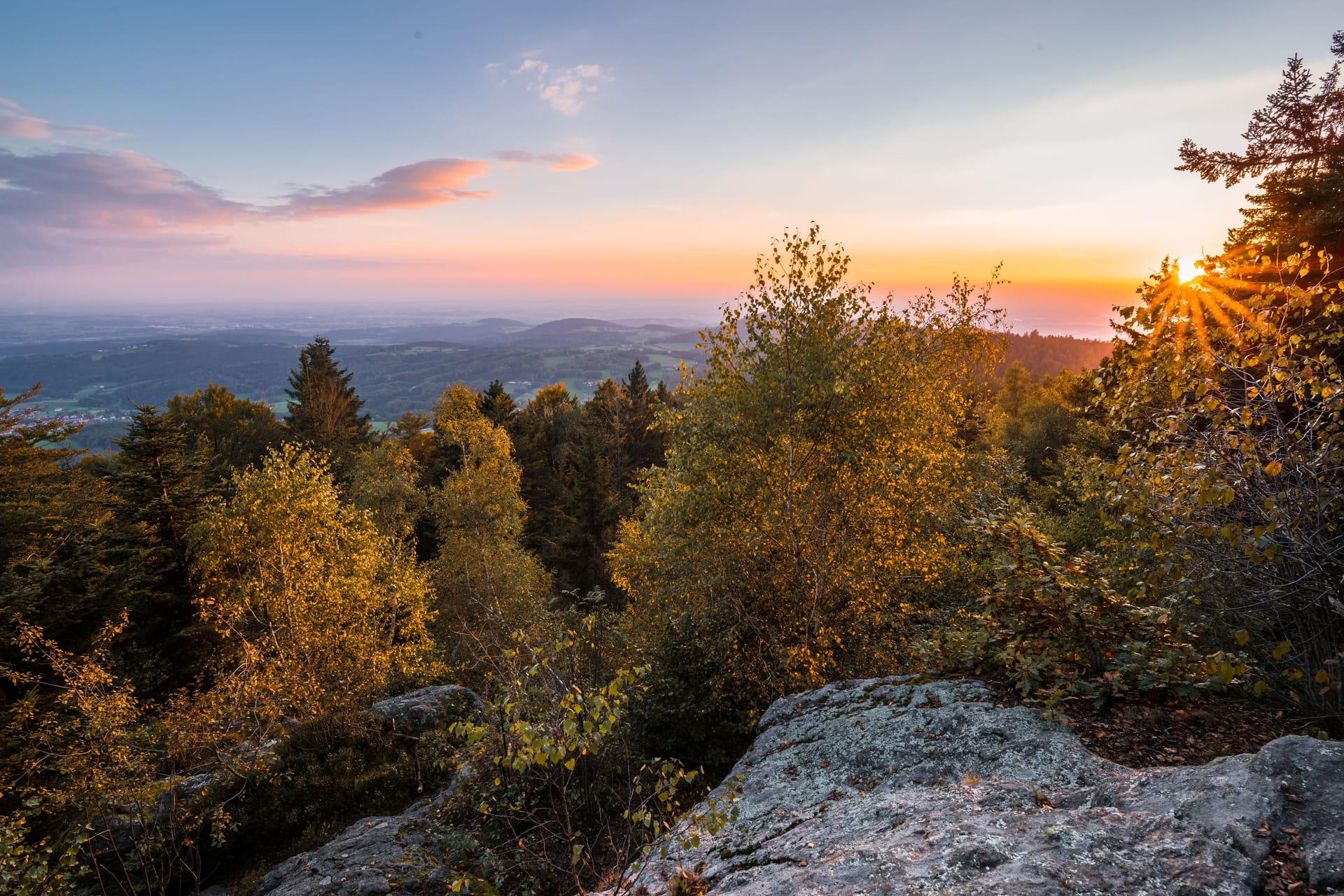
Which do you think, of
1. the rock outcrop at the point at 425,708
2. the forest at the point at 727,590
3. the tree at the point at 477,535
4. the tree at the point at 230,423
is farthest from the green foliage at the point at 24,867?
the tree at the point at 230,423

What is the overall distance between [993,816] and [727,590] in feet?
24.4

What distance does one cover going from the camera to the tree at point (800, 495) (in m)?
11.0

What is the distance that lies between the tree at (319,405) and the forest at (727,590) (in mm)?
13723

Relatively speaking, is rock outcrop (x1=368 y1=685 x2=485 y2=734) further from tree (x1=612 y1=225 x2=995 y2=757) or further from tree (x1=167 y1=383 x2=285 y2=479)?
tree (x1=167 y1=383 x2=285 y2=479)

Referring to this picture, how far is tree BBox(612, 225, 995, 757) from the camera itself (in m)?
11.0

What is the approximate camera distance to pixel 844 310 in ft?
37.0

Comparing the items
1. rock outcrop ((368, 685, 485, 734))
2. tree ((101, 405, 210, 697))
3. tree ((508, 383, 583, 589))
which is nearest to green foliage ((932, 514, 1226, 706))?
rock outcrop ((368, 685, 485, 734))

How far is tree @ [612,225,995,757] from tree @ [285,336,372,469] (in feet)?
116

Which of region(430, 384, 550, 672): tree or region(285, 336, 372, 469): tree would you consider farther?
region(285, 336, 372, 469): tree

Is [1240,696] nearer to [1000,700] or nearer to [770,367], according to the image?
[1000,700]

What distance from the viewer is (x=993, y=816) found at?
4152 millimetres

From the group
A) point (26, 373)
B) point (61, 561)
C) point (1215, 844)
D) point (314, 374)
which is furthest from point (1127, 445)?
point (26, 373)

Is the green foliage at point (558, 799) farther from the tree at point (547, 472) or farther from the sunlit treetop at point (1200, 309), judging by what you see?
the tree at point (547, 472)

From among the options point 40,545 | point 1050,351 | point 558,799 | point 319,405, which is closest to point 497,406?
point 319,405
